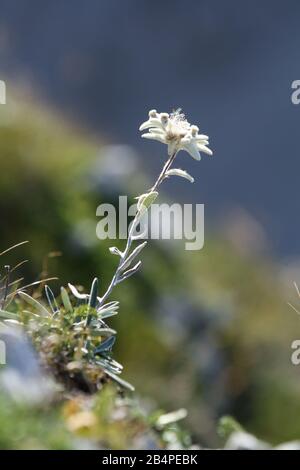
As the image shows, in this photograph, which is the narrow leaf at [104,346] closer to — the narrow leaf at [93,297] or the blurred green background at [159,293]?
the narrow leaf at [93,297]

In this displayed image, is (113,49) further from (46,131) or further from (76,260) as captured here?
(76,260)

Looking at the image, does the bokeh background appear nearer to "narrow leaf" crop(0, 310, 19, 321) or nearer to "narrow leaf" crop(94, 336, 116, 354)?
"narrow leaf" crop(0, 310, 19, 321)

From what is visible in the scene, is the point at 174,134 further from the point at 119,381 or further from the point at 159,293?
the point at 159,293

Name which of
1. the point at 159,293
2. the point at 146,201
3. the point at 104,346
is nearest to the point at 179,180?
the point at 159,293

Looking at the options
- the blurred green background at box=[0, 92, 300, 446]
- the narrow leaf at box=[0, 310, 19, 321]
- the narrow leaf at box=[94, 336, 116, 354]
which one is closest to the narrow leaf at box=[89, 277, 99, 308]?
the narrow leaf at box=[94, 336, 116, 354]

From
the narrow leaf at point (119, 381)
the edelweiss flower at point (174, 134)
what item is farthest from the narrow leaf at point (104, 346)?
the edelweiss flower at point (174, 134)

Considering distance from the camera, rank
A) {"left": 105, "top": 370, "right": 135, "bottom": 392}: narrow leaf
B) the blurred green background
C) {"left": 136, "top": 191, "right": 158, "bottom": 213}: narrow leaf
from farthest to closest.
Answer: the blurred green background
{"left": 136, "top": 191, "right": 158, "bottom": 213}: narrow leaf
{"left": 105, "top": 370, "right": 135, "bottom": 392}: narrow leaf
